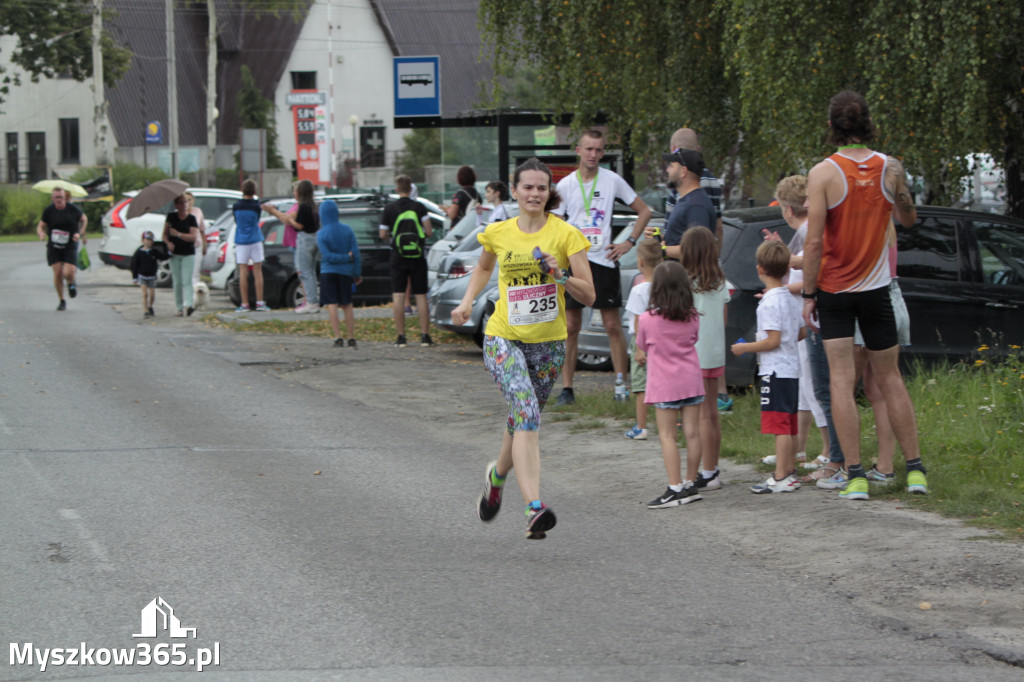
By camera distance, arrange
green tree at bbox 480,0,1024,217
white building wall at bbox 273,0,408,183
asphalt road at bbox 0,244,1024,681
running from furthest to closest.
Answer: white building wall at bbox 273,0,408,183 → green tree at bbox 480,0,1024,217 → asphalt road at bbox 0,244,1024,681

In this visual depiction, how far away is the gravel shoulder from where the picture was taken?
16.6 ft

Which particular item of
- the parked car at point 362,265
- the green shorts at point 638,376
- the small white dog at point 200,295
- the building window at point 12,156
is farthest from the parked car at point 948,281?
the building window at point 12,156

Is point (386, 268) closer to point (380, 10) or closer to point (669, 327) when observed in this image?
point (669, 327)

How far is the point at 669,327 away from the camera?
23.2 ft

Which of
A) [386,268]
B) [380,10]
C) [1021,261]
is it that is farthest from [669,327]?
[380,10]

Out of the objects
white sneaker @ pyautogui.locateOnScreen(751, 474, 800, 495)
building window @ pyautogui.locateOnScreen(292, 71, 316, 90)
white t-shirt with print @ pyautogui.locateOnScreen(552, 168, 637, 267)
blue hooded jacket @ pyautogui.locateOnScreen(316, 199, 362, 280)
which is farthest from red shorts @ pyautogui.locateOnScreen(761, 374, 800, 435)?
building window @ pyautogui.locateOnScreen(292, 71, 316, 90)

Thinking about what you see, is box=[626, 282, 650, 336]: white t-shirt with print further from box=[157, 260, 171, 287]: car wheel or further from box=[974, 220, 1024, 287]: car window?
box=[157, 260, 171, 287]: car wheel

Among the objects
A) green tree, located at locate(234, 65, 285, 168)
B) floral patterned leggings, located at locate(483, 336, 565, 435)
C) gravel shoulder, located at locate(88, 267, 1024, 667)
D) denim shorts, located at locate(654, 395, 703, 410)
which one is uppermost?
green tree, located at locate(234, 65, 285, 168)

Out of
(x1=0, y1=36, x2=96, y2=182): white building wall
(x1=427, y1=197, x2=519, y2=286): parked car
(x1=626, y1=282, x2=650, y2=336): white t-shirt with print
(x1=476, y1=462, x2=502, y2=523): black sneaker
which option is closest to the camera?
→ (x1=476, y1=462, x2=502, y2=523): black sneaker

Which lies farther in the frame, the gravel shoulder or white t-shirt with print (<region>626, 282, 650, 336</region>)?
white t-shirt with print (<region>626, 282, 650, 336</region>)

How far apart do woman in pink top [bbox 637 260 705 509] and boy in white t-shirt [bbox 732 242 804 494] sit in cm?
40

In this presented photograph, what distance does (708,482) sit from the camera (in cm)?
745

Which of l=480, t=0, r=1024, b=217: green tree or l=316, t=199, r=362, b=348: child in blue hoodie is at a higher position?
l=480, t=0, r=1024, b=217: green tree

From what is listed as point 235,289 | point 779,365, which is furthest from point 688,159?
point 235,289
